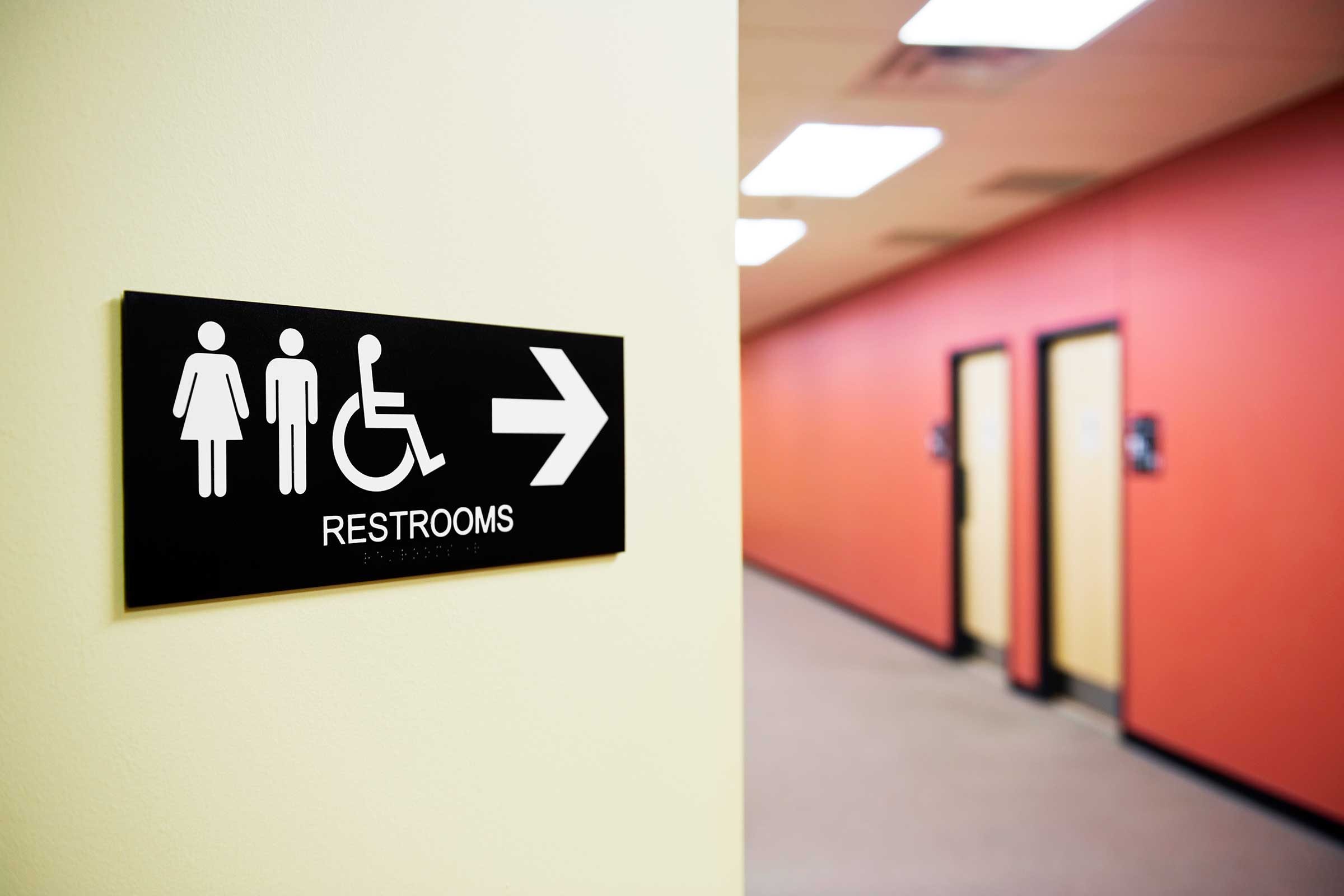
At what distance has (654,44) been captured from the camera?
1.23 meters

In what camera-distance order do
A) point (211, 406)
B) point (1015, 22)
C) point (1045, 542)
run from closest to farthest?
point (211, 406)
point (1015, 22)
point (1045, 542)

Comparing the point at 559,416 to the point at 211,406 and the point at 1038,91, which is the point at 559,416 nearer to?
the point at 211,406

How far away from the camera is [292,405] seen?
3.10 feet

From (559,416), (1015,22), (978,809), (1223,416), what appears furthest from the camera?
(1223,416)

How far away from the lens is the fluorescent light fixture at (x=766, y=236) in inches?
188

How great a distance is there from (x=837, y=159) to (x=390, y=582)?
330 centimetres

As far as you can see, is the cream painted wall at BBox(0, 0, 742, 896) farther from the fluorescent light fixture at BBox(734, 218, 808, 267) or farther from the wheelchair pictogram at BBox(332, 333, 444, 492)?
the fluorescent light fixture at BBox(734, 218, 808, 267)

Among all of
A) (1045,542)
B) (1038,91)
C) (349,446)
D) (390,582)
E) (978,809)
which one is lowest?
(978,809)

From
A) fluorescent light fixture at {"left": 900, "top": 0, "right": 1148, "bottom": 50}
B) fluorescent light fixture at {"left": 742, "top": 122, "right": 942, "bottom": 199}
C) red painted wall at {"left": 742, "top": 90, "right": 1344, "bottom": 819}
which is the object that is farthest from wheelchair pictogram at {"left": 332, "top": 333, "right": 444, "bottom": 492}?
red painted wall at {"left": 742, "top": 90, "right": 1344, "bottom": 819}

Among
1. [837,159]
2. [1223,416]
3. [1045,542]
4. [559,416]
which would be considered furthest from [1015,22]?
[1045,542]

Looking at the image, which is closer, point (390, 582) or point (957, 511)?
point (390, 582)

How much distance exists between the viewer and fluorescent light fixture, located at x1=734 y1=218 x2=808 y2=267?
4.79 metres

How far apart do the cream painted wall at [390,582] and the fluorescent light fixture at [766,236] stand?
3.54 m

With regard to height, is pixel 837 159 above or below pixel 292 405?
above
